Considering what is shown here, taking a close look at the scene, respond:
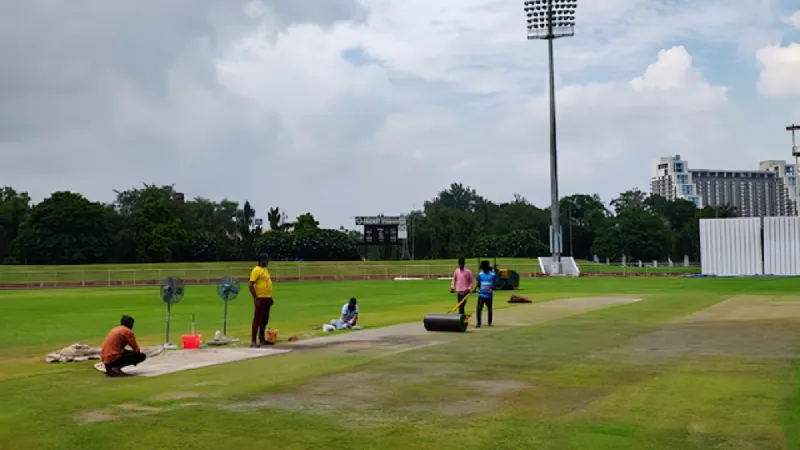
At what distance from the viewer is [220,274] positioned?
237 ft

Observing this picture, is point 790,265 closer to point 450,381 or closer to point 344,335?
point 344,335

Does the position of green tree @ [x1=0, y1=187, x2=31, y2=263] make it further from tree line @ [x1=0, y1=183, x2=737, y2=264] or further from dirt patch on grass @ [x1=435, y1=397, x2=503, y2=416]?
dirt patch on grass @ [x1=435, y1=397, x2=503, y2=416]

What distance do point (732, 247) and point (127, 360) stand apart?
63.3 meters

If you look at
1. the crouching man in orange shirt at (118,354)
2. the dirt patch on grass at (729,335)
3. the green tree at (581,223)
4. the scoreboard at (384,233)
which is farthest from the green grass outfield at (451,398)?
the green tree at (581,223)

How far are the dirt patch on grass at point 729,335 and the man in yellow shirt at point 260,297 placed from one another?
768cm

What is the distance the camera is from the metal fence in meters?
64.1

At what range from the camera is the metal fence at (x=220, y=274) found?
210ft

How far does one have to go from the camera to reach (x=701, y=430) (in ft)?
25.2

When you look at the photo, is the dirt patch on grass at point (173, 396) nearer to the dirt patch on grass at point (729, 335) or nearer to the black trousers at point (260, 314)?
the black trousers at point (260, 314)

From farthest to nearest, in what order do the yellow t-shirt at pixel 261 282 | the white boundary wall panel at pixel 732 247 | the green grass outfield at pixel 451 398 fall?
the white boundary wall panel at pixel 732 247 < the yellow t-shirt at pixel 261 282 < the green grass outfield at pixel 451 398

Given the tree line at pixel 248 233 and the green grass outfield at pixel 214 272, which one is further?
the tree line at pixel 248 233

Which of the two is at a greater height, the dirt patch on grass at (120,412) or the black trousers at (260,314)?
the black trousers at (260,314)

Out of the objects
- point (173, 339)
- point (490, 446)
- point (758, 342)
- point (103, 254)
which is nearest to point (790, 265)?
point (758, 342)

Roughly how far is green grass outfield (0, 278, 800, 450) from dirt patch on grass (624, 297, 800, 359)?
0.42 feet
